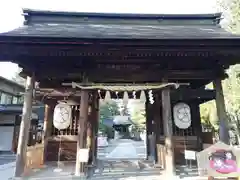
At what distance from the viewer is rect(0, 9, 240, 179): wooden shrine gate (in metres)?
5.38

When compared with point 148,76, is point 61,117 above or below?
below

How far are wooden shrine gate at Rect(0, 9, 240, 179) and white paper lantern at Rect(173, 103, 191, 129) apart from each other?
14.2 inches

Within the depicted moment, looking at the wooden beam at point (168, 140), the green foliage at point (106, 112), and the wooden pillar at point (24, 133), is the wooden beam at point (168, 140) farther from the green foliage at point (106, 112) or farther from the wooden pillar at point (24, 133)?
the green foliage at point (106, 112)

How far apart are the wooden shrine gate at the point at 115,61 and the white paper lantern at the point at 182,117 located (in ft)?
1.19

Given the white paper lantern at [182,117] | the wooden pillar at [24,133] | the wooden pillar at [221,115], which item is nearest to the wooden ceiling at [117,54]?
the wooden pillar at [221,115]

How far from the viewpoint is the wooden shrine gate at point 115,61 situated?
538 cm

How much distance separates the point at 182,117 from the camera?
20.9 feet

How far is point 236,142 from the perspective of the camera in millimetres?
14914

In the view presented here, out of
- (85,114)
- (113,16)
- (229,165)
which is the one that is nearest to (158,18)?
(113,16)

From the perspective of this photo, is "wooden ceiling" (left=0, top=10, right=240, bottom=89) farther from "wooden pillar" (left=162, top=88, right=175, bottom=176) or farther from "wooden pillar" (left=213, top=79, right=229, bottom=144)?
"wooden pillar" (left=162, top=88, right=175, bottom=176)

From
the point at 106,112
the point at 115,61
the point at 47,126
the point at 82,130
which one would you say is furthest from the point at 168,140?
the point at 106,112

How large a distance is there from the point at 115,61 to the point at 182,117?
281 centimetres

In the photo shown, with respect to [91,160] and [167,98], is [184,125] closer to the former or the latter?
[167,98]

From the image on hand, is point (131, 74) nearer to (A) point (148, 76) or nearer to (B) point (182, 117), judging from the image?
(A) point (148, 76)
